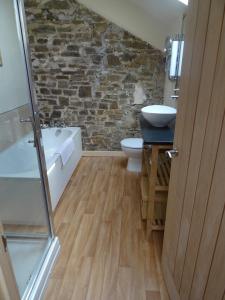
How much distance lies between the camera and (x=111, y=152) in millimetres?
3771

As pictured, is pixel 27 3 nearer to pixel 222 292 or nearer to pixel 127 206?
pixel 127 206

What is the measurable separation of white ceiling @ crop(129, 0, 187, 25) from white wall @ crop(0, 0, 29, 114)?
60.1 inches

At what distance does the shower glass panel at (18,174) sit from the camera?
5.21ft

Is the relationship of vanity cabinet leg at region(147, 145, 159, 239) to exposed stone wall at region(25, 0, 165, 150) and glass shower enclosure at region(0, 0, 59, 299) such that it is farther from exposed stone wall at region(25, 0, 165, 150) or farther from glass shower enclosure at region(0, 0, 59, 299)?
exposed stone wall at region(25, 0, 165, 150)

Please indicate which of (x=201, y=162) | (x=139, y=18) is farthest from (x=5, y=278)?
(x=139, y=18)

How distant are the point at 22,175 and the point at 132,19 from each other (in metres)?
2.62

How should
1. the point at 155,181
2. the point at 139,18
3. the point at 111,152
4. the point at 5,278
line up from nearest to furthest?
the point at 5,278 → the point at 155,181 → the point at 139,18 → the point at 111,152

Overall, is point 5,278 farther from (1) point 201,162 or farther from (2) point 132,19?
(2) point 132,19

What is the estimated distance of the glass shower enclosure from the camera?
1.47m

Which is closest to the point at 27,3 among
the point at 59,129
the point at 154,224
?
the point at 59,129

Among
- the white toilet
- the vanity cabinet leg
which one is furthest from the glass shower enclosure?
the white toilet

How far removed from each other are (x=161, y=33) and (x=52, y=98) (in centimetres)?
195

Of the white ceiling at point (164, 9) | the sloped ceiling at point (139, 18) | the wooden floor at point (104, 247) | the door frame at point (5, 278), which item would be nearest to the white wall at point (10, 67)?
the door frame at point (5, 278)

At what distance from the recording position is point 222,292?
769 millimetres
